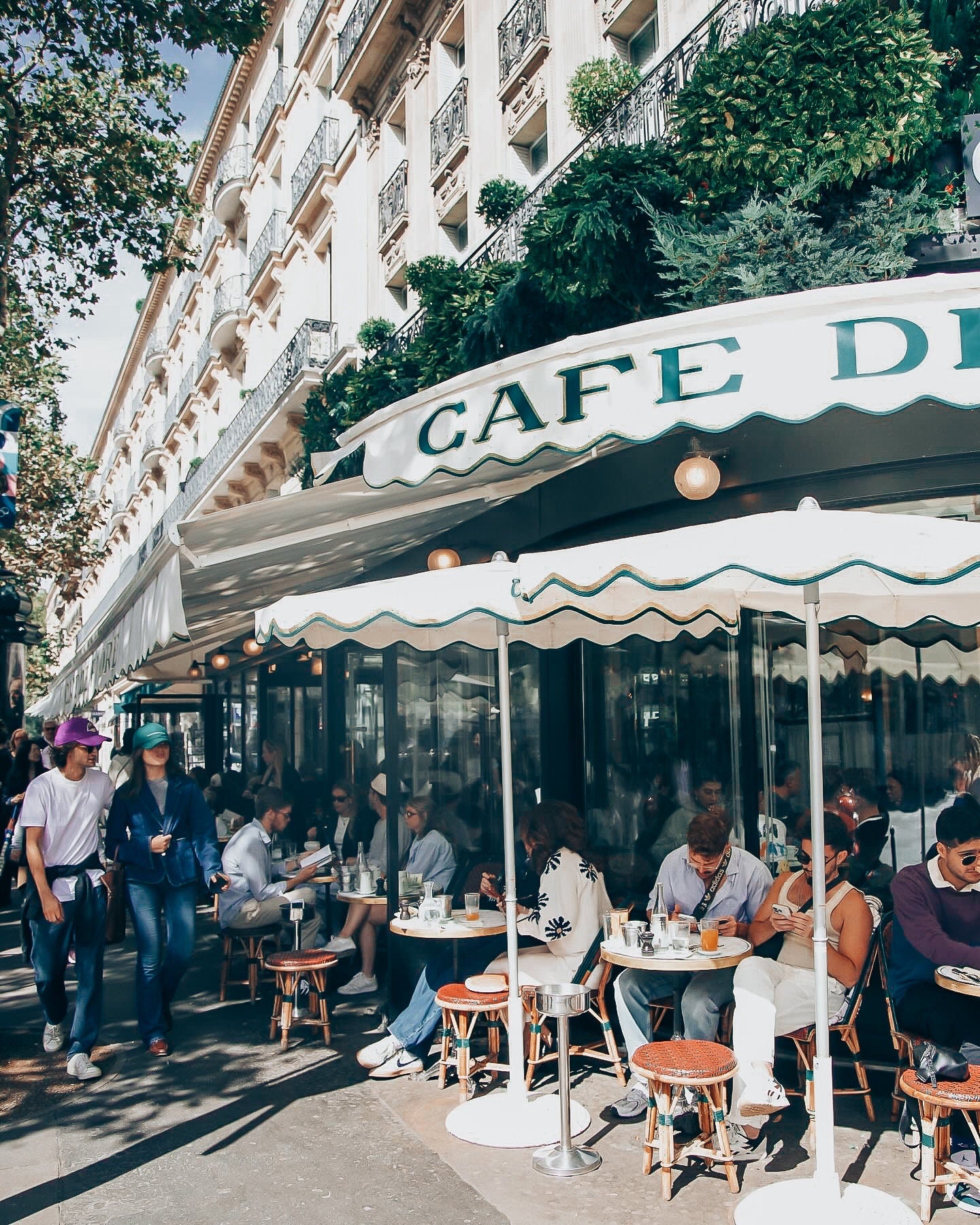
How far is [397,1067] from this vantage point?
578cm

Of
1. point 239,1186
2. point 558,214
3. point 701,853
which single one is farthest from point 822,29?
point 239,1186

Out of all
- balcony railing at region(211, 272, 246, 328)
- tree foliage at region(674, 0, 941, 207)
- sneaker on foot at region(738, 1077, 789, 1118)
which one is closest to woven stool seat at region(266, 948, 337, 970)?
sneaker on foot at region(738, 1077, 789, 1118)

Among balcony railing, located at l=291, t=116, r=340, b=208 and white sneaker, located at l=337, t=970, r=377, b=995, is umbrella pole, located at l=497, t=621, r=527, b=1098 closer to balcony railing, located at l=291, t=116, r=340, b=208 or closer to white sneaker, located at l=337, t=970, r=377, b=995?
white sneaker, located at l=337, t=970, r=377, b=995

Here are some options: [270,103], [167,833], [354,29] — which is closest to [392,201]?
[354,29]

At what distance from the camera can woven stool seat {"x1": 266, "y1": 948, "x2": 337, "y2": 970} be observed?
250 inches

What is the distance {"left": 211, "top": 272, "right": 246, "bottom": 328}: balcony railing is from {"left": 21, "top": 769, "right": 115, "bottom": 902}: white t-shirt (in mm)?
22776

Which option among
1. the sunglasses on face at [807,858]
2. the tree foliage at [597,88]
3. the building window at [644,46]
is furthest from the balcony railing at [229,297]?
the sunglasses on face at [807,858]

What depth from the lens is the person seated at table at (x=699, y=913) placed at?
499 centimetres

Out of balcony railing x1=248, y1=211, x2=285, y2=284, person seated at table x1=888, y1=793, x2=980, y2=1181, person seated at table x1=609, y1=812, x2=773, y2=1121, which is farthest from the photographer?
balcony railing x1=248, y1=211, x2=285, y2=284

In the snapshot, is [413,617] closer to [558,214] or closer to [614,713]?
[614,713]

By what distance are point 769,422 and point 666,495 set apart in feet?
2.43

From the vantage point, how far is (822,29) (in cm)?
664

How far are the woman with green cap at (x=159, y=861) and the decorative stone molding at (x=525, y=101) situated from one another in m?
11.9

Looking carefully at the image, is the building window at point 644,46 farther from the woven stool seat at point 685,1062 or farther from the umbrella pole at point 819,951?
the woven stool seat at point 685,1062
